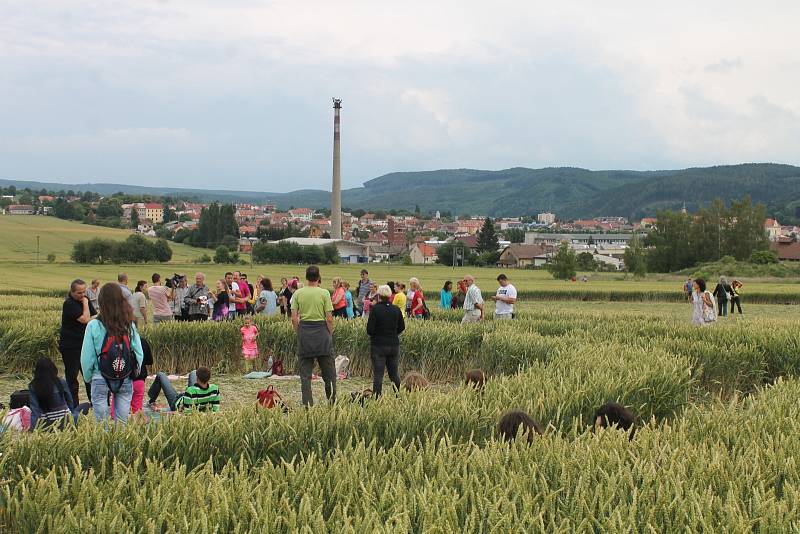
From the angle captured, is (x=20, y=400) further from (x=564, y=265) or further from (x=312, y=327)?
(x=564, y=265)

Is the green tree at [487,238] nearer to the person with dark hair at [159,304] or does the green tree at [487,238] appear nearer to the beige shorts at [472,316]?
the beige shorts at [472,316]

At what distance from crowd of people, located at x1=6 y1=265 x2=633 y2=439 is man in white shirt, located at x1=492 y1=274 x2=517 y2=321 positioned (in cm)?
2

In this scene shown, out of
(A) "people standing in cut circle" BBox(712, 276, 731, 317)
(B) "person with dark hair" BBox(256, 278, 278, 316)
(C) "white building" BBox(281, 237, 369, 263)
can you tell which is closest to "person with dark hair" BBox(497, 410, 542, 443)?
(B) "person with dark hair" BBox(256, 278, 278, 316)

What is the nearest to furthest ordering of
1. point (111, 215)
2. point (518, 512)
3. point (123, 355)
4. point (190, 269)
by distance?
point (518, 512) < point (123, 355) < point (190, 269) < point (111, 215)

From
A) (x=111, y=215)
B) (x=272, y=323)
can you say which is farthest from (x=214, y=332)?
(x=111, y=215)

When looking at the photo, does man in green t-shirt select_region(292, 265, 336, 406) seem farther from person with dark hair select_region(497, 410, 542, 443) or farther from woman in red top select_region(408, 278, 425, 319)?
woman in red top select_region(408, 278, 425, 319)

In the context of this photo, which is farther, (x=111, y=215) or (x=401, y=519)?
(x=111, y=215)

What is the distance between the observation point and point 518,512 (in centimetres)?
472

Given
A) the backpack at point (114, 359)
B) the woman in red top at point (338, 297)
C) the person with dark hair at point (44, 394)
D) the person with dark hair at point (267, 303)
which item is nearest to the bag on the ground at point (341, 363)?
the woman in red top at point (338, 297)

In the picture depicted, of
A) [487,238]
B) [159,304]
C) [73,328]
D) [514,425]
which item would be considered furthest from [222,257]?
[514,425]

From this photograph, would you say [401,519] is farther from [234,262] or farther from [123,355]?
[234,262]

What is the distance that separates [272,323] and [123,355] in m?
8.22

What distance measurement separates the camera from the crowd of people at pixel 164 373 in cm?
811

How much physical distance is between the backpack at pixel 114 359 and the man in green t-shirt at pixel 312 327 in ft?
9.76
